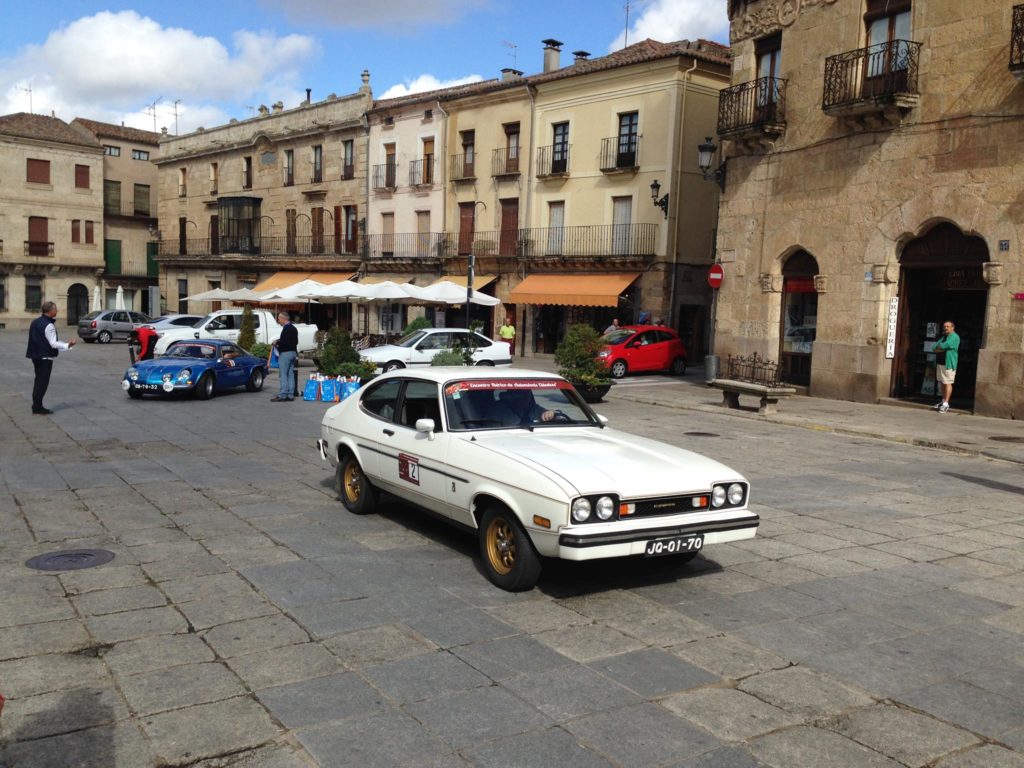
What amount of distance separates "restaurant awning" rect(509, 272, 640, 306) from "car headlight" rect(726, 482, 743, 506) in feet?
82.2

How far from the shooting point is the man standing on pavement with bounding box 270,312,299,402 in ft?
58.5

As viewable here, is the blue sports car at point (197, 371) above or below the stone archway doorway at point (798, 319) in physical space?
below

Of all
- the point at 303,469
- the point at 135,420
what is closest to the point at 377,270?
the point at 135,420

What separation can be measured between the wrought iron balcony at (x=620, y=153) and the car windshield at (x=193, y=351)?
1820cm

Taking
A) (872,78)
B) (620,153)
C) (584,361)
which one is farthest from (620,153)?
(584,361)

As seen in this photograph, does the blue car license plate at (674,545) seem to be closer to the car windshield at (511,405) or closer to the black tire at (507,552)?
the black tire at (507,552)

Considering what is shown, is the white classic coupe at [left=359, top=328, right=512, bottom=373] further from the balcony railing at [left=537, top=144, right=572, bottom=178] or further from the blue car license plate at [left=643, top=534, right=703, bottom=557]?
the blue car license plate at [left=643, top=534, right=703, bottom=557]

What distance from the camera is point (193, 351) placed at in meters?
18.9

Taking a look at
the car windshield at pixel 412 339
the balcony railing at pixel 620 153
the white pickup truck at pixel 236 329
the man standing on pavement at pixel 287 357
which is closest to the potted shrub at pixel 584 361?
the man standing on pavement at pixel 287 357

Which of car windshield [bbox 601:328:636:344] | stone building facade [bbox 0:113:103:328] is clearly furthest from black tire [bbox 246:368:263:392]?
stone building facade [bbox 0:113:103:328]

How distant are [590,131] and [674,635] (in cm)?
3018

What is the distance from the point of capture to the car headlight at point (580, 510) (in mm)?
5809

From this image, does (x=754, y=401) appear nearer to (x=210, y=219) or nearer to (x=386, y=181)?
(x=386, y=181)

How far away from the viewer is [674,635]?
18.3ft
